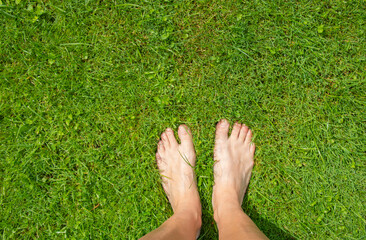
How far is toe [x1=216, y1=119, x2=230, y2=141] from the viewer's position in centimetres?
289

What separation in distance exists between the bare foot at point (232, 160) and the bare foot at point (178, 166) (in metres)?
0.26

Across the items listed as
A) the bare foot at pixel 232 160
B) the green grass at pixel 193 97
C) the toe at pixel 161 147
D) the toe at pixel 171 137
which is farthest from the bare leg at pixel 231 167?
the toe at pixel 161 147

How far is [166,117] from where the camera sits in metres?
2.87

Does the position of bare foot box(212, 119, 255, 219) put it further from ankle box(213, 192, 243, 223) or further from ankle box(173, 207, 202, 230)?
ankle box(173, 207, 202, 230)

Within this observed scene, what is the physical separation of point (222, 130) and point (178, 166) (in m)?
0.63

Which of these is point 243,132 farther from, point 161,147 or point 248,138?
point 161,147

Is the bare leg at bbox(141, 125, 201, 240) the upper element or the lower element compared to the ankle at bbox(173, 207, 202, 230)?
upper

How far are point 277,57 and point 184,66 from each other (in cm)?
104

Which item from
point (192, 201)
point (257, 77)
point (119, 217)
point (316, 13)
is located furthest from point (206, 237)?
point (316, 13)

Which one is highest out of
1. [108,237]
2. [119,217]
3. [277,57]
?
[277,57]

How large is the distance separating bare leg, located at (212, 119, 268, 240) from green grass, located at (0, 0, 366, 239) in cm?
10

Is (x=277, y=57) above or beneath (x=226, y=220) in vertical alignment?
above

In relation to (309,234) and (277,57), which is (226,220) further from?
(277,57)

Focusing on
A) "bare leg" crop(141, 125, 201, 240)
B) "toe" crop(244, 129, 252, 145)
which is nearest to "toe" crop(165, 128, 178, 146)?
"bare leg" crop(141, 125, 201, 240)
